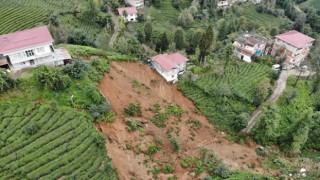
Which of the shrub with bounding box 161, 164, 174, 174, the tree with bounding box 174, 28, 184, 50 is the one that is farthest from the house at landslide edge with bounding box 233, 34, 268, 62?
the shrub with bounding box 161, 164, 174, 174

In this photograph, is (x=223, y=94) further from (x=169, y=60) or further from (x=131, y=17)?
(x=131, y=17)

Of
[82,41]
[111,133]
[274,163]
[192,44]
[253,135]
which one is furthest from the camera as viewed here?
[192,44]

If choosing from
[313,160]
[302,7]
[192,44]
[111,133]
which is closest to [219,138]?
[313,160]

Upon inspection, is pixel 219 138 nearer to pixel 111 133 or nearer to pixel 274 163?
pixel 274 163

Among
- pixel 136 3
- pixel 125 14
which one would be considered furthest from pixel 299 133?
pixel 136 3

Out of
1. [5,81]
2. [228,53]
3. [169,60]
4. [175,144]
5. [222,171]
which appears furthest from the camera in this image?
[228,53]

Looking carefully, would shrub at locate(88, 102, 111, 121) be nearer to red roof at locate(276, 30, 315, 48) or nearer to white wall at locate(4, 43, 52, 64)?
white wall at locate(4, 43, 52, 64)

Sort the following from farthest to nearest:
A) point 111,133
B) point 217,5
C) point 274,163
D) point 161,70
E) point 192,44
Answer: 1. point 217,5
2. point 192,44
3. point 161,70
4. point 274,163
5. point 111,133

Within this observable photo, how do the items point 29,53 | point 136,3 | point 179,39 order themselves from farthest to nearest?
point 136,3
point 179,39
point 29,53
